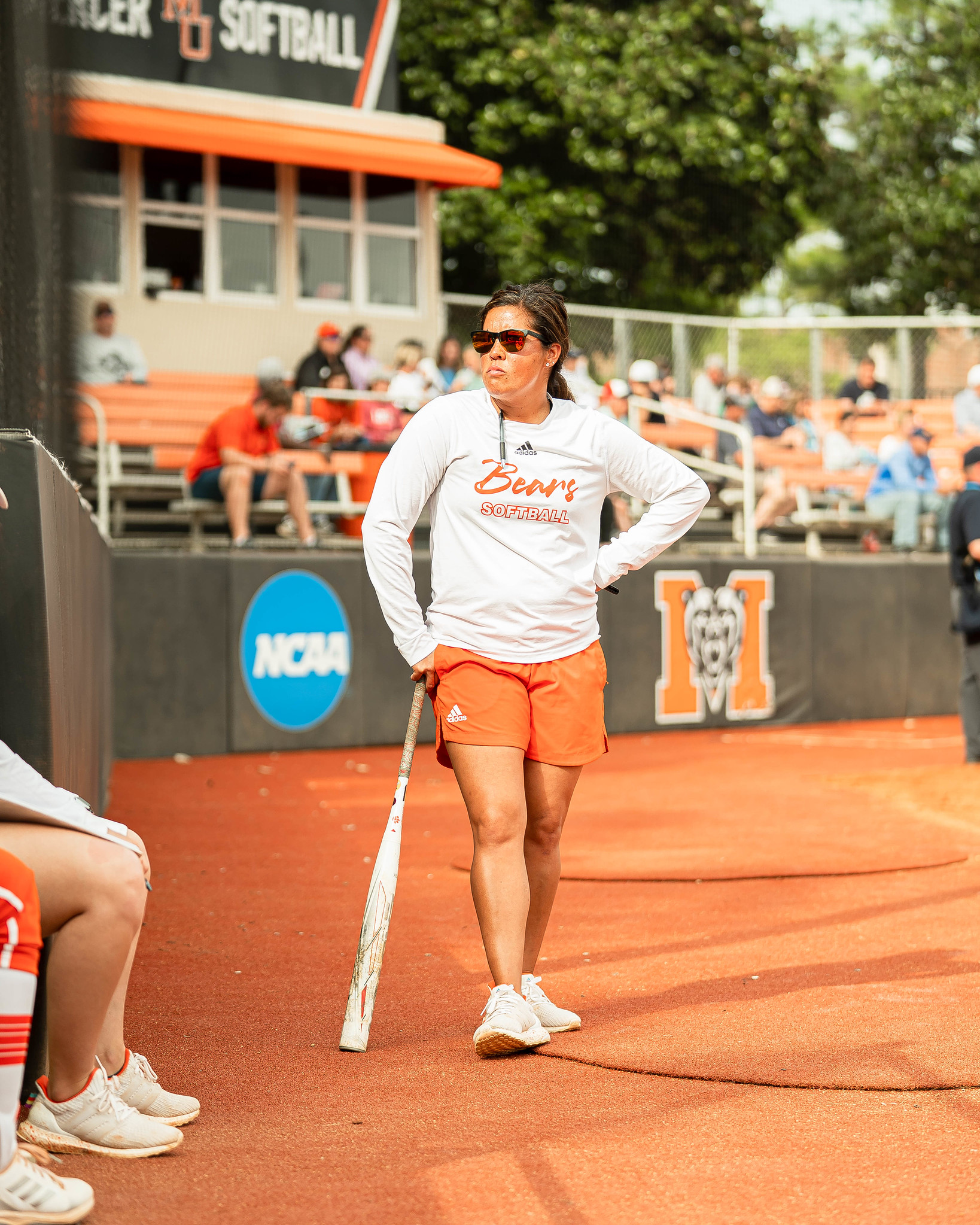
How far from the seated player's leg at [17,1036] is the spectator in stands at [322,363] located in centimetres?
1294

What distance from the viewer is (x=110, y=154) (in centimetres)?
1795

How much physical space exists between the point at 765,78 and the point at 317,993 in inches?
937

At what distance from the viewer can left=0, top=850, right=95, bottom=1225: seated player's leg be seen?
276 cm

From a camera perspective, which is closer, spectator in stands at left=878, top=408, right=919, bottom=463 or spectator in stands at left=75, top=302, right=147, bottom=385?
spectator in stands at left=75, top=302, right=147, bottom=385

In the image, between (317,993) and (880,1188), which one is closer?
(880,1188)

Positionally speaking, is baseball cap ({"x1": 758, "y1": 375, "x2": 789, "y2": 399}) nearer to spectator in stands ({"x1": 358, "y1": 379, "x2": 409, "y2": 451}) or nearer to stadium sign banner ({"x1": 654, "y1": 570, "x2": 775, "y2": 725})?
stadium sign banner ({"x1": 654, "y1": 570, "x2": 775, "y2": 725})

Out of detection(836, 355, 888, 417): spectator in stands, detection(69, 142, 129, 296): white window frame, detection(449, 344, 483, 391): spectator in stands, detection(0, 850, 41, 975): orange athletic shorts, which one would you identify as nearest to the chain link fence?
detection(836, 355, 888, 417): spectator in stands

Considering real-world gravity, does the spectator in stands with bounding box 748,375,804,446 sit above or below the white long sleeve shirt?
above

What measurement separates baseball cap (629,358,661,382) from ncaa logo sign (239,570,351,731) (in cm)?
538

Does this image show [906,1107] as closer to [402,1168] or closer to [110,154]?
[402,1168]

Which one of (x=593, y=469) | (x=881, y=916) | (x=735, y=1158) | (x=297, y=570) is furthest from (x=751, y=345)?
(x=735, y=1158)

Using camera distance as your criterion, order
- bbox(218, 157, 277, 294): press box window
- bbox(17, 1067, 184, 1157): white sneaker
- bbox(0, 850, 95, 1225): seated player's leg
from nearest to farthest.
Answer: bbox(0, 850, 95, 1225): seated player's leg, bbox(17, 1067, 184, 1157): white sneaker, bbox(218, 157, 277, 294): press box window

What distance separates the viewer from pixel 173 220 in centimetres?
1859

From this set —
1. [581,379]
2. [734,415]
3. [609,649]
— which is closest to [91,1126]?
[609,649]
